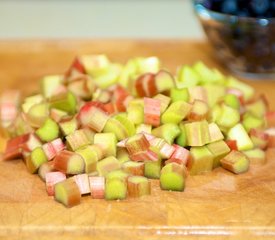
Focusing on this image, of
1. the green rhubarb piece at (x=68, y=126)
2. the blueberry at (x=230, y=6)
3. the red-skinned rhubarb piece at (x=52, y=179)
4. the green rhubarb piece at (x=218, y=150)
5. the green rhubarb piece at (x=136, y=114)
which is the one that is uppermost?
the blueberry at (x=230, y=6)

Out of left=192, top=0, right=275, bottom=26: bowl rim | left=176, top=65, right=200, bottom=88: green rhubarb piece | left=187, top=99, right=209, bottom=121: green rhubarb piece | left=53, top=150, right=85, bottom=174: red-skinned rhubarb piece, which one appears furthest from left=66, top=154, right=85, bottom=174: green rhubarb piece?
left=192, top=0, right=275, bottom=26: bowl rim

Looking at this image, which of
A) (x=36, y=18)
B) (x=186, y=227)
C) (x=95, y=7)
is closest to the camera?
(x=186, y=227)

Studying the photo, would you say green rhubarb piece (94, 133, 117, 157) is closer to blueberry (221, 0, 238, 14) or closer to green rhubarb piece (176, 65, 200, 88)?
green rhubarb piece (176, 65, 200, 88)

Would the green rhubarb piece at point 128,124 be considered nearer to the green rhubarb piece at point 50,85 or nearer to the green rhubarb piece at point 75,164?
the green rhubarb piece at point 75,164

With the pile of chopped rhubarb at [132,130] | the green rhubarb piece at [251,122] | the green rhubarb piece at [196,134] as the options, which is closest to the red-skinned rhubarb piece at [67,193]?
the pile of chopped rhubarb at [132,130]

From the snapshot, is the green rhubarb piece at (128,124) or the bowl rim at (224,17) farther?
the bowl rim at (224,17)

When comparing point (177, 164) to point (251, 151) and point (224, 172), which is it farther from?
point (251, 151)

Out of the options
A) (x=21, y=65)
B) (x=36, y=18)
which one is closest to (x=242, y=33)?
(x=21, y=65)
